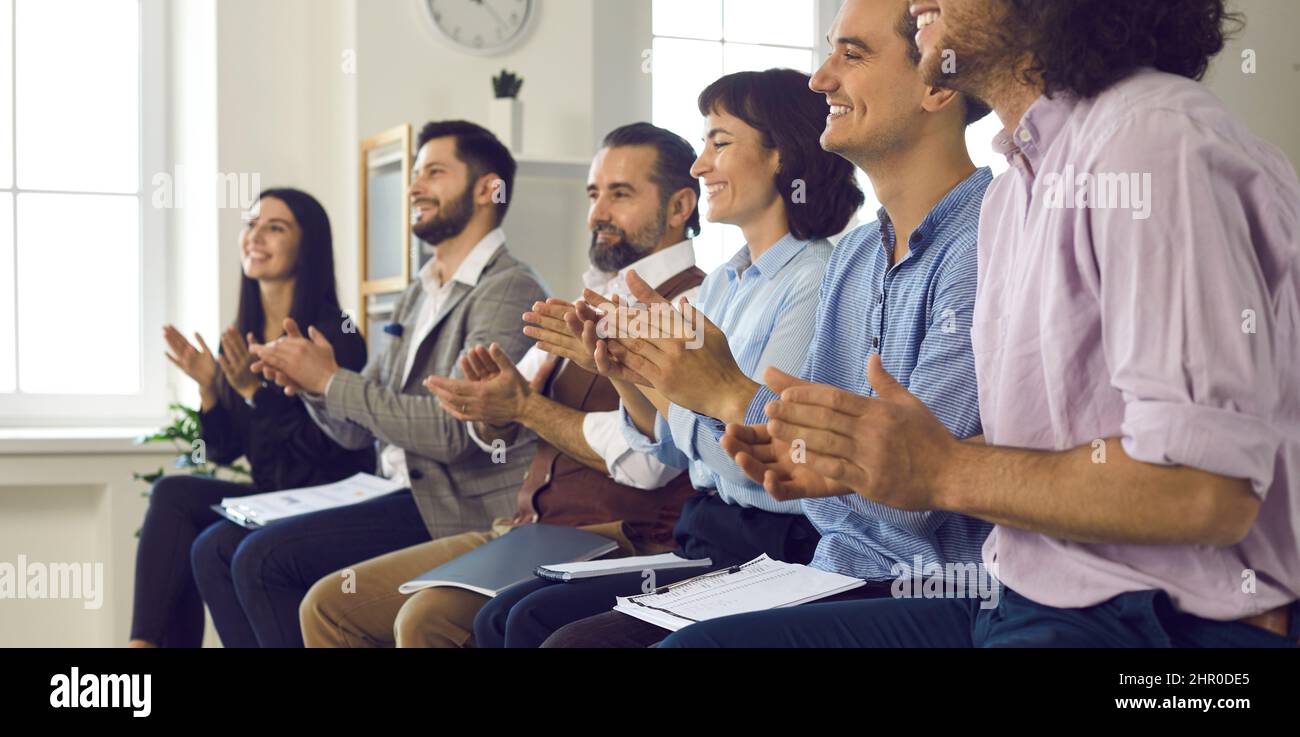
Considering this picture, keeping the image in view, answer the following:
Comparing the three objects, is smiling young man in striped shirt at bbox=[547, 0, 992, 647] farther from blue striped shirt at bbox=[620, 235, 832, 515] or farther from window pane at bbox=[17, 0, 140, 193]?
window pane at bbox=[17, 0, 140, 193]

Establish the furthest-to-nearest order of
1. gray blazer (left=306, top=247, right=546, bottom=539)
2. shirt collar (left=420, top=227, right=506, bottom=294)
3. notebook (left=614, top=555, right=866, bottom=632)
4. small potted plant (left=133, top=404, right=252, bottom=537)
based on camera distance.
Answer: small potted plant (left=133, top=404, right=252, bottom=537)
shirt collar (left=420, top=227, right=506, bottom=294)
gray blazer (left=306, top=247, right=546, bottom=539)
notebook (left=614, top=555, right=866, bottom=632)

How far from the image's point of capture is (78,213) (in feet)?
13.1

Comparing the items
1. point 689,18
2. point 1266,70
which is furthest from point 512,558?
point 689,18

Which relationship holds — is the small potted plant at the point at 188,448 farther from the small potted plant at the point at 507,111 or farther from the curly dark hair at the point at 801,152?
the curly dark hair at the point at 801,152

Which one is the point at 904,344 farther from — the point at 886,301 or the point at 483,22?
the point at 483,22

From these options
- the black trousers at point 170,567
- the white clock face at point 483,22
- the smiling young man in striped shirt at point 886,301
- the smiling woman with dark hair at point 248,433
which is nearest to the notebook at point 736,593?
the smiling young man in striped shirt at point 886,301

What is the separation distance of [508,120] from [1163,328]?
2758mm

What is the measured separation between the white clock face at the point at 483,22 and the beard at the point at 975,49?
8.42ft

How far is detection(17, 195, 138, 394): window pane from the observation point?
3955mm

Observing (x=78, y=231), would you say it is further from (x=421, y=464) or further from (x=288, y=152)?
(x=421, y=464)

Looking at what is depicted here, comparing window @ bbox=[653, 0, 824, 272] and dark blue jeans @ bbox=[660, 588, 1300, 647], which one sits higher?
window @ bbox=[653, 0, 824, 272]

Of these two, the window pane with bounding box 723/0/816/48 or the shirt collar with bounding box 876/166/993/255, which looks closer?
the shirt collar with bounding box 876/166/993/255

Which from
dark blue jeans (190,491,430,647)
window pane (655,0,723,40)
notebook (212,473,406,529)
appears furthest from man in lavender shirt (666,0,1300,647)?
window pane (655,0,723,40)

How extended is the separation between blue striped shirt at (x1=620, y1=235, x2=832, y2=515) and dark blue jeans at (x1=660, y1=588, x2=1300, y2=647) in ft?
1.44
